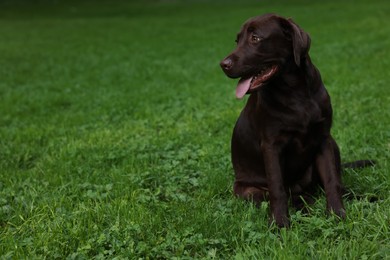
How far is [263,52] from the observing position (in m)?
3.41

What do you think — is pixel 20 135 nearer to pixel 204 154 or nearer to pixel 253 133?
A: pixel 204 154

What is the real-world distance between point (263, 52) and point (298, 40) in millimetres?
238

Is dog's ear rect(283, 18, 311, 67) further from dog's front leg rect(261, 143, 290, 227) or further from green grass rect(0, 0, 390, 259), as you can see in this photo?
green grass rect(0, 0, 390, 259)

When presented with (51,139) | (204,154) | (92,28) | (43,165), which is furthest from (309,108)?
(92,28)

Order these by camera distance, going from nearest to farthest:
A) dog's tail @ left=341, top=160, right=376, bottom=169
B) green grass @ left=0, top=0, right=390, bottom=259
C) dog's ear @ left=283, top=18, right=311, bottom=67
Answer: green grass @ left=0, top=0, right=390, bottom=259, dog's ear @ left=283, top=18, right=311, bottom=67, dog's tail @ left=341, top=160, right=376, bottom=169

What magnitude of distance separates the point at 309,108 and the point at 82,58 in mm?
11403

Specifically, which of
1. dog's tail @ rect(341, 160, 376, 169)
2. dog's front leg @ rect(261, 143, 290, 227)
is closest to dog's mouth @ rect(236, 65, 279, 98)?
dog's front leg @ rect(261, 143, 290, 227)

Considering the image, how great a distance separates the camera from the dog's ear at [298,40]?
3336mm

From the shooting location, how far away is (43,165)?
199 inches

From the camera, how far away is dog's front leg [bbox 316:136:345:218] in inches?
134

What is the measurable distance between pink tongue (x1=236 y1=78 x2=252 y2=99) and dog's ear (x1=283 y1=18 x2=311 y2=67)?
35cm

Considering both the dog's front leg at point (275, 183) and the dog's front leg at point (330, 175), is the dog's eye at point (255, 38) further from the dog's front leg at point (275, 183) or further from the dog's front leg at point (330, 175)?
the dog's front leg at point (330, 175)

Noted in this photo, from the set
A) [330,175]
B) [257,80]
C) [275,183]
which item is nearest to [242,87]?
[257,80]

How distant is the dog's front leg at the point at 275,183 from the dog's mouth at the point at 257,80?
408 mm
